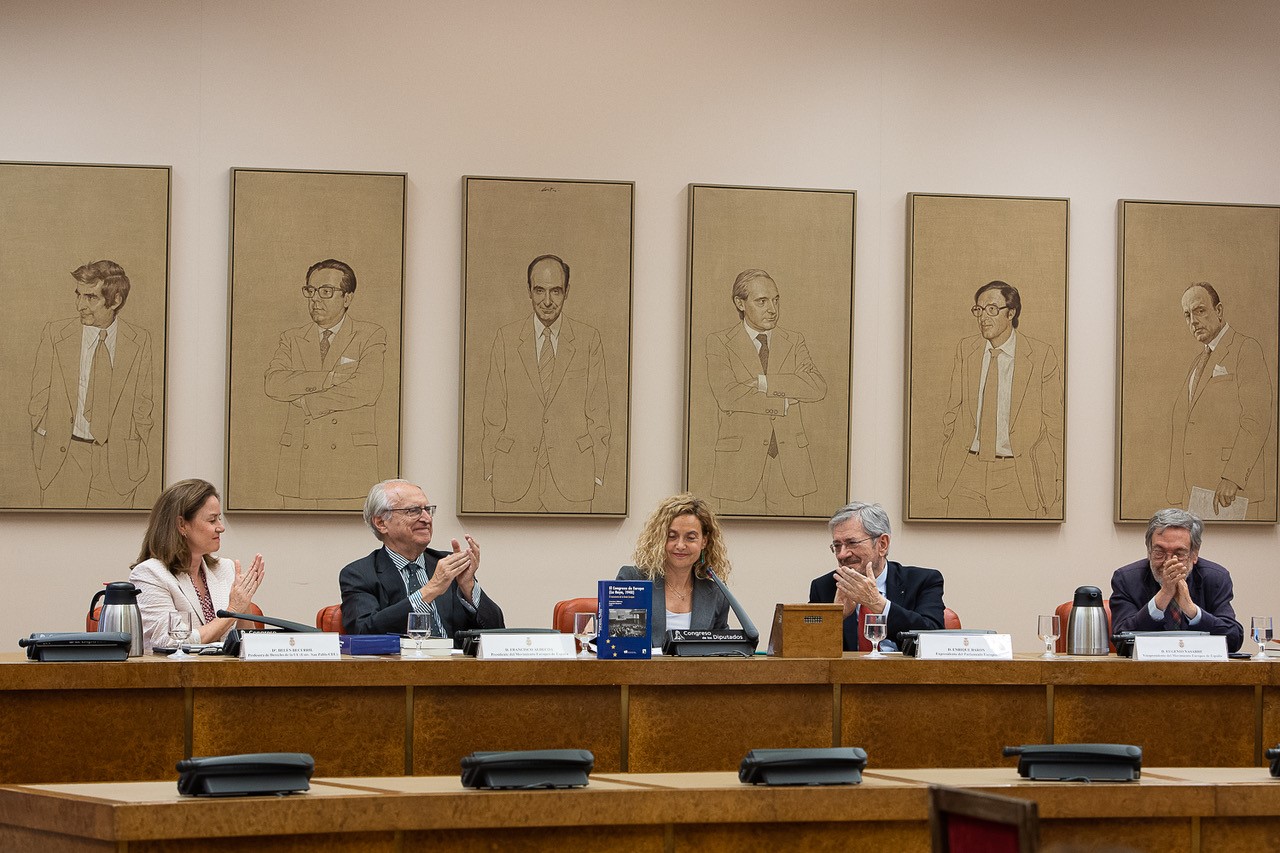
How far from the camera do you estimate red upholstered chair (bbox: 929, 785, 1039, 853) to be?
1.92 m

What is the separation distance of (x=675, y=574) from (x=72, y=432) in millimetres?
2460

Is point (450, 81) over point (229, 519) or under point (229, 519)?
over

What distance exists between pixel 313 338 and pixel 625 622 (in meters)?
2.43

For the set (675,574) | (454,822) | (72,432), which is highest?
(72,432)

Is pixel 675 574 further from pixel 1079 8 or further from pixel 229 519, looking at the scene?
pixel 1079 8

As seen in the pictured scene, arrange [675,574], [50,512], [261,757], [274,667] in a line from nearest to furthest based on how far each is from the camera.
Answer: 1. [261,757]
2. [274,667]
3. [675,574]
4. [50,512]

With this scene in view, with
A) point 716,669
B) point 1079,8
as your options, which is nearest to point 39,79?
point 716,669

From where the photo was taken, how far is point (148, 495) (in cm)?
573

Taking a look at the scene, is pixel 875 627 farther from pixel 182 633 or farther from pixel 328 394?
pixel 328 394

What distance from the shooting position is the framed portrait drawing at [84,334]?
5680 millimetres

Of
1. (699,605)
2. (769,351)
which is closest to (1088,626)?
(699,605)

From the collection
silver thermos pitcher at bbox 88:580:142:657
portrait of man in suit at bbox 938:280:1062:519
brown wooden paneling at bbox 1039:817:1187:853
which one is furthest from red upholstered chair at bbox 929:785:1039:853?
portrait of man in suit at bbox 938:280:1062:519

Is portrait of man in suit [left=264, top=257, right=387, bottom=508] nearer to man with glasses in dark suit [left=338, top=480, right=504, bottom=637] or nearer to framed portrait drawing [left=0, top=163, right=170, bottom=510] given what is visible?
framed portrait drawing [left=0, top=163, right=170, bottom=510]

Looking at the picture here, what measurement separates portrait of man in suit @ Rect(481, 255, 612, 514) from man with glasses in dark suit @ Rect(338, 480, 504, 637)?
921mm
